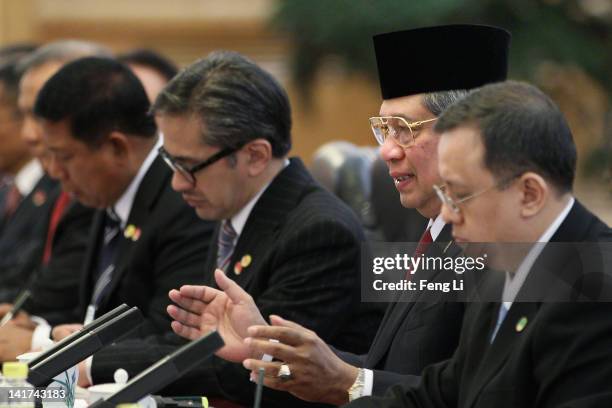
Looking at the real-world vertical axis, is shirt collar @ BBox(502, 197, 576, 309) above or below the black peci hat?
below

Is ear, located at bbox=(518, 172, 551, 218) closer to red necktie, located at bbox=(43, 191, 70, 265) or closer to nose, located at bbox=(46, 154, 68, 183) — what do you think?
nose, located at bbox=(46, 154, 68, 183)

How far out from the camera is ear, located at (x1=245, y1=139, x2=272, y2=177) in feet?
11.6

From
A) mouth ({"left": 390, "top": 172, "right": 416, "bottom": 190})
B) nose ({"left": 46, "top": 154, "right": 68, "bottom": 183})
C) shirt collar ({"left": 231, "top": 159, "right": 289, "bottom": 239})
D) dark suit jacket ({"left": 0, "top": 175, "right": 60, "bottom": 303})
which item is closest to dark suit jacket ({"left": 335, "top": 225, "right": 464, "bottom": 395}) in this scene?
mouth ({"left": 390, "top": 172, "right": 416, "bottom": 190})

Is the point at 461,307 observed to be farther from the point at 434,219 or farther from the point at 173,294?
the point at 173,294

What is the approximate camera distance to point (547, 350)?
2.22 metres

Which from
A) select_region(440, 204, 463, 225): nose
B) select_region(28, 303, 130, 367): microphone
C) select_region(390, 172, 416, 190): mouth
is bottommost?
select_region(28, 303, 130, 367): microphone

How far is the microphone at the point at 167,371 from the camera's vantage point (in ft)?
6.97

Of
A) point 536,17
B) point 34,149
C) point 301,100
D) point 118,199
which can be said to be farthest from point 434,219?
point 301,100

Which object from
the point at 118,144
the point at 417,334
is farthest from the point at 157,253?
the point at 417,334

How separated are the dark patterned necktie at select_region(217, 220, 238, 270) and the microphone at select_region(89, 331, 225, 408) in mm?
1510

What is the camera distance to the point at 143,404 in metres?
2.76

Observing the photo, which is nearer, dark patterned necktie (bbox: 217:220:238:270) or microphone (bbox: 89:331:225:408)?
microphone (bbox: 89:331:225:408)

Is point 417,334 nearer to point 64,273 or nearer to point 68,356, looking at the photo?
point 68,356

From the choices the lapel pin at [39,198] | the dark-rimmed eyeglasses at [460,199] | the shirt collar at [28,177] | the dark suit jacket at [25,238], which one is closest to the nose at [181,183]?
the dark-rimmed eyeglasses at [460,199]
